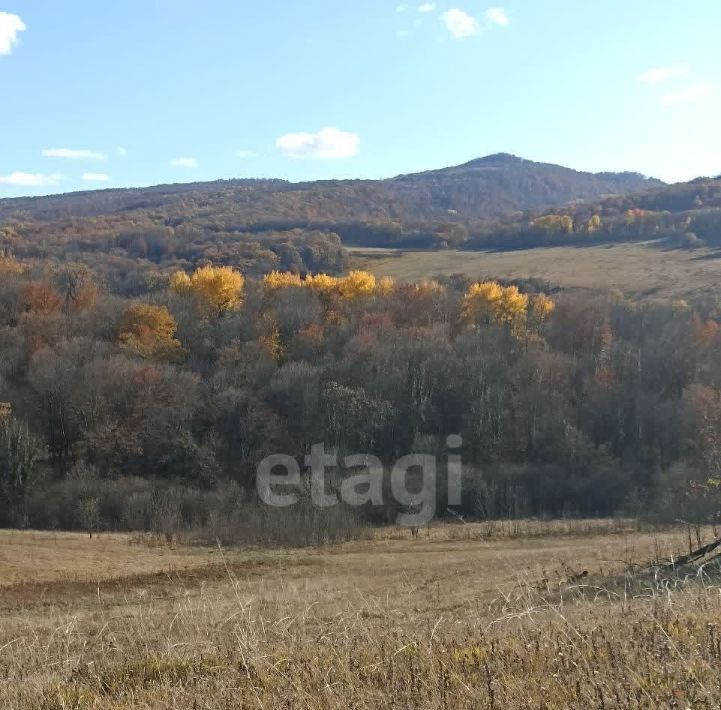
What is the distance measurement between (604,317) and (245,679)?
172ft

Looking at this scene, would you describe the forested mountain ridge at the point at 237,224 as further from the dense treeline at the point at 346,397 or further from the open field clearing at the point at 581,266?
the dense treeline at the point at 346,397

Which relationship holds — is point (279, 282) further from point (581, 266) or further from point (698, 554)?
point (698, 554)

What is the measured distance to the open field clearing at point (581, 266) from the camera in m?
69.4

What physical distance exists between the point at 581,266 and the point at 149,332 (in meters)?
51.5

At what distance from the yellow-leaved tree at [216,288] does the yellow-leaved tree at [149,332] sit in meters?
6.51

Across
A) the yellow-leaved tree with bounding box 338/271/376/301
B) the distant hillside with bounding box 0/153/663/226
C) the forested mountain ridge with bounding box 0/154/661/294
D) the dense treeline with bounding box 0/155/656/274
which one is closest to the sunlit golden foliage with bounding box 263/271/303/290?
the yellow-leaved tree with bounding box 338/271/376/301

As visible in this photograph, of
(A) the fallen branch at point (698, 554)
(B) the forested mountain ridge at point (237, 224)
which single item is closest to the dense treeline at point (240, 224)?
(B) the forested mountain ridge at point (237, 224)

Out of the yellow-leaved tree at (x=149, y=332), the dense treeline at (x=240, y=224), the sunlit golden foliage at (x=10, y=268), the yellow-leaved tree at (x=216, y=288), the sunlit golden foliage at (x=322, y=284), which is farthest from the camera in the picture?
the dense treeline at (x=240, y=224)

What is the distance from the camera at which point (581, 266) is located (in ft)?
271

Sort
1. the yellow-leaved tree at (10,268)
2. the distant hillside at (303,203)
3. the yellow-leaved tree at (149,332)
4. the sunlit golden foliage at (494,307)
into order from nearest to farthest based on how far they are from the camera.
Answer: the yellow-leaved tree at (149,332), the sunlit golden foliage at (494,307), the yellow-leaved tree at (10,268), the distant hillside at (303,203)

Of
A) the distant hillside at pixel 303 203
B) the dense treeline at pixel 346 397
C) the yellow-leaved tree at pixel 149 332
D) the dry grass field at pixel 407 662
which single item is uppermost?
the distant hillside at pixel 303 203

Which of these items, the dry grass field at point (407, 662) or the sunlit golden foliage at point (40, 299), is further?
the sunlit golden foliage at point (40, 299)

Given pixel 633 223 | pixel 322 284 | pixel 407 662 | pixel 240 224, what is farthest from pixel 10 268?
pixel 633 223

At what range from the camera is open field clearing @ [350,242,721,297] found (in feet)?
228
